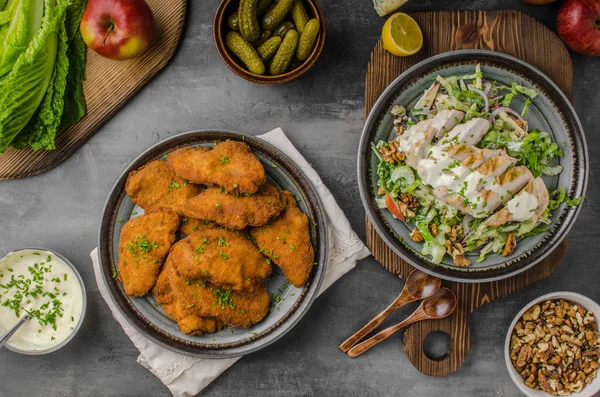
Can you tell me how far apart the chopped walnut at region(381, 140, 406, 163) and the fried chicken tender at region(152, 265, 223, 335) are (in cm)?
142

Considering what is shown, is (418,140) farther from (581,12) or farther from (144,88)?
(144,88)

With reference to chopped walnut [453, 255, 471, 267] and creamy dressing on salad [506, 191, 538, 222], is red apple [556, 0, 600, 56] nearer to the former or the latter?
creamy dressing on salad [506, 191, 538, 222]

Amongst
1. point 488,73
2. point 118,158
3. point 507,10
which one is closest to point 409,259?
point 488,73

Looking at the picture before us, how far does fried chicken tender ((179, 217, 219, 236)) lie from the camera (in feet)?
10.3

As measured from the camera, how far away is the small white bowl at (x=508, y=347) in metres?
3.19

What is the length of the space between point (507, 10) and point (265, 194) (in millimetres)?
1861

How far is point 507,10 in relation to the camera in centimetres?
322

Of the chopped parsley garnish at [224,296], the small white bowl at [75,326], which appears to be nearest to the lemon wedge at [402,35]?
the chopped parsley garnish at [224,296]

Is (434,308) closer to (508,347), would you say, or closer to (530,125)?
(508,347)

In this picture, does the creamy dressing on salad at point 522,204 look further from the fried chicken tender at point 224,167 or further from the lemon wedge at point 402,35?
the fried chicken tender at point 224,167

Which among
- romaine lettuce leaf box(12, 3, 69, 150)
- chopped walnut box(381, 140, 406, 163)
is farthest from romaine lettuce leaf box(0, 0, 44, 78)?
chopped walnut box(381, 140, 406, 163)

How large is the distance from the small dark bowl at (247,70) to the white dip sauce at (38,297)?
1.63m

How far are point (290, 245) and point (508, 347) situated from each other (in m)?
1.49

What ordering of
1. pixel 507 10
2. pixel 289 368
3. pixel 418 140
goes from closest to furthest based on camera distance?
pixel 418 140 → pixel 507 10 → pixel 289 368
